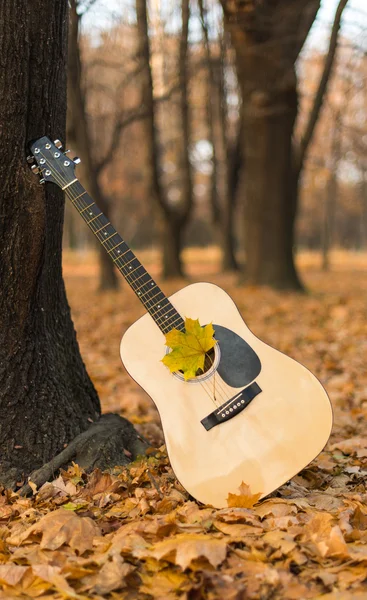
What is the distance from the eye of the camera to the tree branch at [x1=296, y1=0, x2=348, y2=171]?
8906 millimetres

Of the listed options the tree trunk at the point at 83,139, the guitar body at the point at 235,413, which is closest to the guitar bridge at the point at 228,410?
the guitar body at the point at 235,413

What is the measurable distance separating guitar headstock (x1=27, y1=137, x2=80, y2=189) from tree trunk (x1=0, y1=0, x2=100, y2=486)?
1.8 inches

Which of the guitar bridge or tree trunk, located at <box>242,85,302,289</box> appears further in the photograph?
tree trunk, located at <box>242,85,302,289</box>

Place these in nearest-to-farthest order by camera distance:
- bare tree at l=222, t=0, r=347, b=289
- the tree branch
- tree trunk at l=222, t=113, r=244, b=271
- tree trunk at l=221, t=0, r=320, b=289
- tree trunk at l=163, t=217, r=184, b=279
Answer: the tree branch < bare tree at l=222, t=0, r=347, b=289 < tree trunk at l=221, t=0, r=320, b=289 < tree trunk at l=163, t=217, r=184, b=279 < tree trunk at l=222, t=113, r=244, b=271

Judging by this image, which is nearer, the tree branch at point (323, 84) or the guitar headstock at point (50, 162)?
the guitar headstock at point (50, 162)

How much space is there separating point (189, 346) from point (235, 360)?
24 cm

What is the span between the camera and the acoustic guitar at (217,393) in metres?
2.95

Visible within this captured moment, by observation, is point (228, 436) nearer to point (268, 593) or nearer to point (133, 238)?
point (268, 593)

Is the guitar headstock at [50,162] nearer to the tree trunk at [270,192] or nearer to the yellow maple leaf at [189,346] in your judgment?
the yellow maple leaf at [189,346]

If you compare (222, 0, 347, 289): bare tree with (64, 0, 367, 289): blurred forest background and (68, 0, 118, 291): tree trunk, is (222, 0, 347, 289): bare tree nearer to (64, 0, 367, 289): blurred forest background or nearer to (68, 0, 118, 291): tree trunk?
(64, 0, 367, 289): blurred forest background

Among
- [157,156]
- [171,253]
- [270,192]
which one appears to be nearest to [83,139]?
[157,156]

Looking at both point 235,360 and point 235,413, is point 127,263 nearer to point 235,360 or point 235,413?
point 235,360

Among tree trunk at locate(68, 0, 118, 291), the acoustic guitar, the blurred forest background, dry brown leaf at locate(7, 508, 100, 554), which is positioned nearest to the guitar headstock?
the acoustic guitar

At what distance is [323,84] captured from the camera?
1071cm
